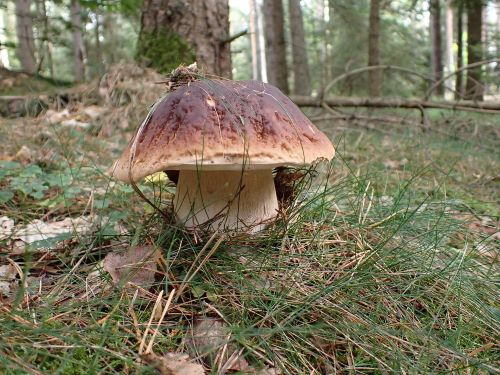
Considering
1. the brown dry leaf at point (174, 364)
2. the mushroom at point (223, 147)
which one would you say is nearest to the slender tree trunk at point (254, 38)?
the mushroom at point (223, 147)

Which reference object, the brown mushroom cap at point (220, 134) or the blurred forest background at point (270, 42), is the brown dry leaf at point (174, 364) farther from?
the blurred forest background at point (270, 42)

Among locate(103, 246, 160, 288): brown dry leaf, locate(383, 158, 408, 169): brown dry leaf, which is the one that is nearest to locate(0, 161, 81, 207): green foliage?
locate(103, 246, 160, 288): brown dry leaf

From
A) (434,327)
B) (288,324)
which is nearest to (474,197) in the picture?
(434,327)

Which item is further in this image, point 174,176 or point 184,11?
point 184,11

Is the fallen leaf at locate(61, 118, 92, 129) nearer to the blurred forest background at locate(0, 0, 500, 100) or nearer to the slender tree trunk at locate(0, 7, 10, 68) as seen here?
the blurred forest background at locate(0, 0, 500, 100)

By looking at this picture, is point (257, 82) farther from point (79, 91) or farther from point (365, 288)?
point (79, 91)
